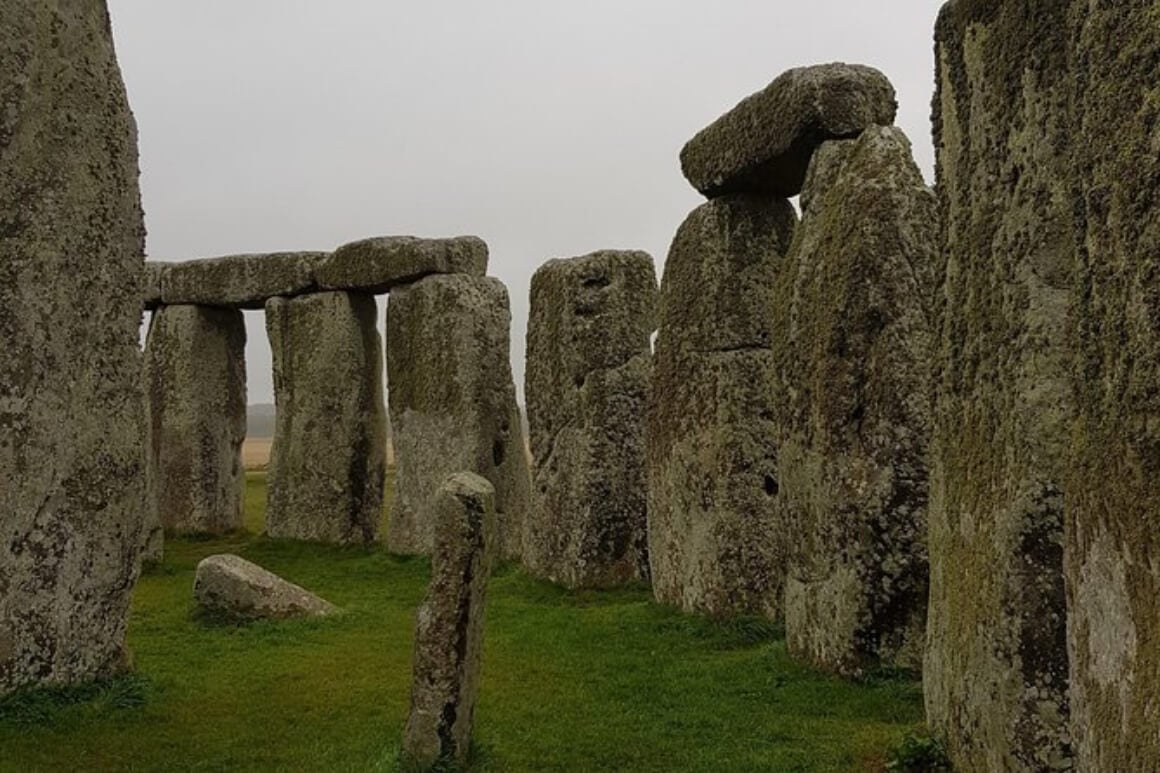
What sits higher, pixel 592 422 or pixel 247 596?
pixel 592 422

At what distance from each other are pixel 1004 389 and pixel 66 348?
5.08 meters

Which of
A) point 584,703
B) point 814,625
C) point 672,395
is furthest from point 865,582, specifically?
point 672,395

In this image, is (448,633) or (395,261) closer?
(448,633)

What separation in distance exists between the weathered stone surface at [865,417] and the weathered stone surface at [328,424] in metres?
9.54

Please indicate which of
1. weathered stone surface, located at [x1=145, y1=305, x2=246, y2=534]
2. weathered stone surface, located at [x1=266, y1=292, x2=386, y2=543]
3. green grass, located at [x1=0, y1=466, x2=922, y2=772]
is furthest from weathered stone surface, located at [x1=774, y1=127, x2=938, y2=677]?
weathered stone surface, located at [x1=145, y1=305, x2=246, y2=534]

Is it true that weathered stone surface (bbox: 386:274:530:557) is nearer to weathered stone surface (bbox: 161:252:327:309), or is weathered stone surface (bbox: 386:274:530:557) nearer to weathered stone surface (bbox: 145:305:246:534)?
weathered stone surface (bbox: 161:252:327:309)

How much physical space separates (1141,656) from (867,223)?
4484mm

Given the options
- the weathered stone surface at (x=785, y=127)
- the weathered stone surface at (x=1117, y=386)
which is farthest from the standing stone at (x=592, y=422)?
the weathered stone surface at (x=1117, y=386)

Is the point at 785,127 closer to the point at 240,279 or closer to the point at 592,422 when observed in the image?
the point at 592,422

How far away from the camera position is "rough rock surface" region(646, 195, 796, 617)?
8.79 m

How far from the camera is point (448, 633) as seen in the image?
17.6 feet

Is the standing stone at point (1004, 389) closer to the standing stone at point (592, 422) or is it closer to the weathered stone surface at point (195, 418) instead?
the standing stone at point (592, 422)

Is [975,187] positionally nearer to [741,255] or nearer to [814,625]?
[814,625]

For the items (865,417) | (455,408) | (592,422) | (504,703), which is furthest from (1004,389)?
(455,408)
